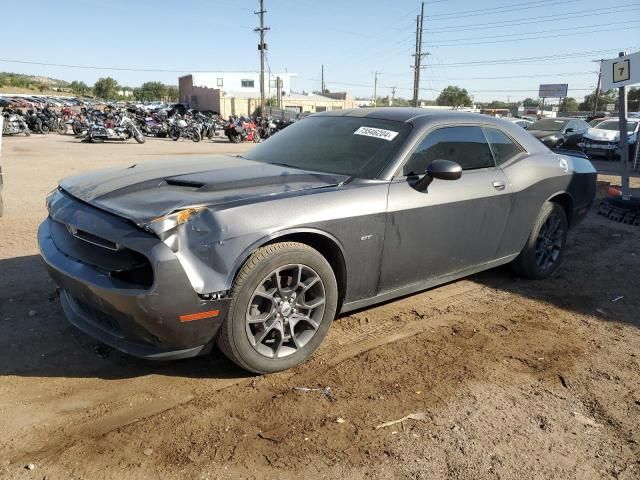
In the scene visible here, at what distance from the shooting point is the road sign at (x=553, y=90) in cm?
8006

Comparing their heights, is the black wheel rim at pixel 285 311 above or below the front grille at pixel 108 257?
below

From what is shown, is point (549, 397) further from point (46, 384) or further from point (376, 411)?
point (46, 384)

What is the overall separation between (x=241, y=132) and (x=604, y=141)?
625 inches

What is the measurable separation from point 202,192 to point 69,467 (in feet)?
4.93

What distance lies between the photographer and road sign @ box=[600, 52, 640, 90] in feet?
24.2

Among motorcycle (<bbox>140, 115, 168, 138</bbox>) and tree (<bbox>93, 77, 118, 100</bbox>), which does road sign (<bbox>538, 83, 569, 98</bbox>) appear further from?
tree (<bbox>93, 77, 118, 100</bbox>)

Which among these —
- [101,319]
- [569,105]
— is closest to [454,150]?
[101,319]

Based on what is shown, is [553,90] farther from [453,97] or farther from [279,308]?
[279,308]

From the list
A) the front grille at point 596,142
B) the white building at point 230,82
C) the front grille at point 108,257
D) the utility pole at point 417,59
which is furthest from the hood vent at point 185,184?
the white building at point 230,82

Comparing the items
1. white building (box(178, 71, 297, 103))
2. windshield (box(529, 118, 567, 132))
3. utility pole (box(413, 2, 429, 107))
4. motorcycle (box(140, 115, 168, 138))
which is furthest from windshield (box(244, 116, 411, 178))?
white building (box(178, 71, 297, 103))

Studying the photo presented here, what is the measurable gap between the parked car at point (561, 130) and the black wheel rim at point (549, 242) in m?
14.2

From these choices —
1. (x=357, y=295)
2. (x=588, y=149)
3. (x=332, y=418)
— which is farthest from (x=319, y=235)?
(x=588, y=149)

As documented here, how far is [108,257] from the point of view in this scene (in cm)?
273

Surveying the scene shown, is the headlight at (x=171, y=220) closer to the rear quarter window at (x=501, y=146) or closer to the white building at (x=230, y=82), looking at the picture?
the rear quarter window at (x=501, y=146)
